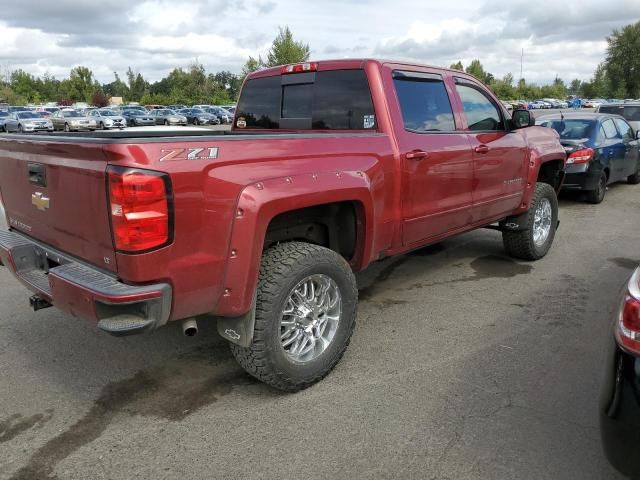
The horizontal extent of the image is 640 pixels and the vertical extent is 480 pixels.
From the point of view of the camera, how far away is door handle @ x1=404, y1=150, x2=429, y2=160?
3.96 metres

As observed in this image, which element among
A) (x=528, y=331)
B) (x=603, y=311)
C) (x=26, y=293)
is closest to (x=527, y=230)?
(x=603, y=311)

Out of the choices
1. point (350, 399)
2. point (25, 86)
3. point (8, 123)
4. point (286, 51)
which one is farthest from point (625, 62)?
point (350, 399)

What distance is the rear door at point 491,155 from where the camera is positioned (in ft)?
16.0

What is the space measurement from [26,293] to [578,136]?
9208 millimetres

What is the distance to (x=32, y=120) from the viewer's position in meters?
34.1

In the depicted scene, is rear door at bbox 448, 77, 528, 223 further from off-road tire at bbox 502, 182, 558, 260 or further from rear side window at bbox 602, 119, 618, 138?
rear side window at bbox 602, 119, 618, 138

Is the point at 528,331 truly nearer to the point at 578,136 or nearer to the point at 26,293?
the point at 26,293

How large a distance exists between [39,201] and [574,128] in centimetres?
961

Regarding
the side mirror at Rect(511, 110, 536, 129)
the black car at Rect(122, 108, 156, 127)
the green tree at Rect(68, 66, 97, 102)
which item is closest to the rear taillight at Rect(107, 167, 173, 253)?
the side mirror at Rect(511, 110, 536, 129)

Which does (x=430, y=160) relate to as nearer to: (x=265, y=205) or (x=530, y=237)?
(x=265, y=205)

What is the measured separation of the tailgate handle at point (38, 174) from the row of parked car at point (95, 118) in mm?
27395

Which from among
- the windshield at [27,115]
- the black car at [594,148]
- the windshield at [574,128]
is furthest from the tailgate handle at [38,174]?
the windshield at [27,115]

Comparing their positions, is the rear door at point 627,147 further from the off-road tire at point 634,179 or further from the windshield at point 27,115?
the windshield at point 27,115

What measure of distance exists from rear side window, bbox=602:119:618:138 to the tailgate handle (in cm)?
995
